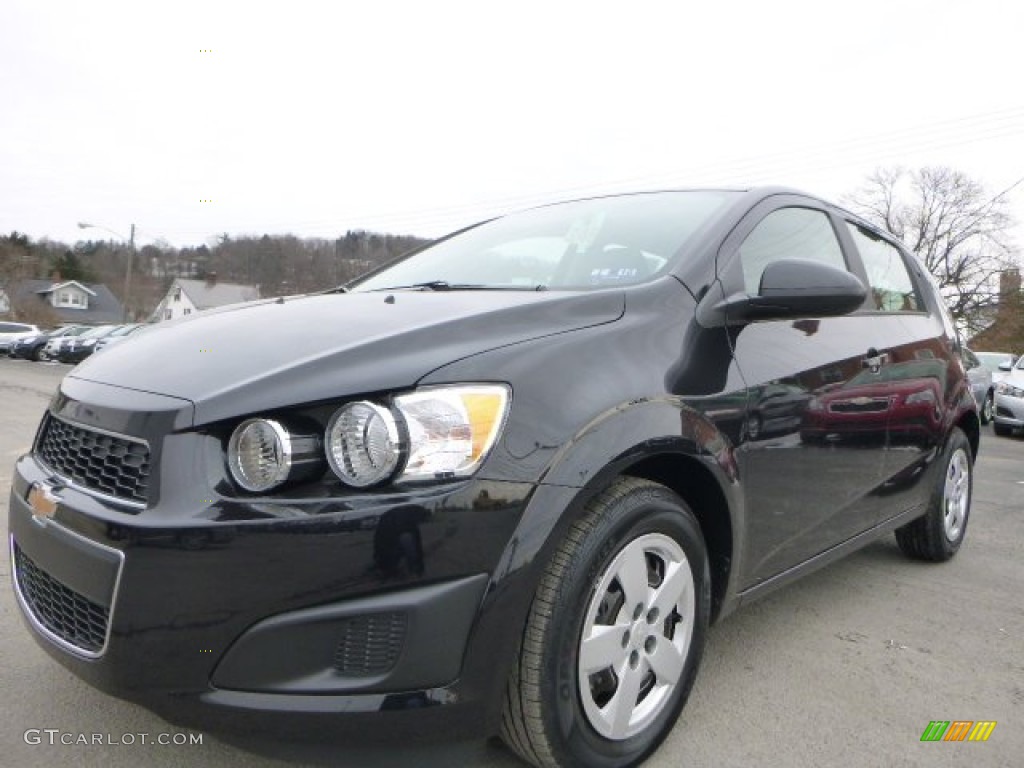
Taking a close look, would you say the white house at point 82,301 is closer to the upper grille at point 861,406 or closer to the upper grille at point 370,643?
the upper grille at point 861,406

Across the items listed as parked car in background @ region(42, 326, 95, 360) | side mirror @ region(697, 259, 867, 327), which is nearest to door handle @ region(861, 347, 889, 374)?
side mirror @ region(697, 259, 867, 327)

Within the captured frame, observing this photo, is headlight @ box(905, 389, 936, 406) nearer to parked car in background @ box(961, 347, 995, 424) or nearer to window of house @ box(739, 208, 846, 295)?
window of house @ box(739, 208, 846, 295)

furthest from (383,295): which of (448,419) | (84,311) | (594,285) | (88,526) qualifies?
(84,311)

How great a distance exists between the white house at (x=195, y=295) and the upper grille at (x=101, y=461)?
54102 mm

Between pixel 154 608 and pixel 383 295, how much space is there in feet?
3.93

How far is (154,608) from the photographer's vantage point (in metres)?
1.42

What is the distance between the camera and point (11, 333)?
1155 inches

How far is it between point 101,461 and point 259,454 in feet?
1.38

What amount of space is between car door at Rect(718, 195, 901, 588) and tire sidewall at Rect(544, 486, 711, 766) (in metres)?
0.27

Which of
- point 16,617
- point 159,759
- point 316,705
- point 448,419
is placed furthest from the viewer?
point 16,617

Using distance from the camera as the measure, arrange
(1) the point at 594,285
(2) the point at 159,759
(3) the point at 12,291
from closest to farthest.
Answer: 1. (2) the point at 159,759
2. (1) the point at 594,285
3. (3) the point at 12,291

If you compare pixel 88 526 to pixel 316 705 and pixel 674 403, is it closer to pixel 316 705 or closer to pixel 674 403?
pixel 316 705

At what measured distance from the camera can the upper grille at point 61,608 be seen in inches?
60.7

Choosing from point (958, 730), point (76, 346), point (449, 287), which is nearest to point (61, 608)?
point (449, 287)
